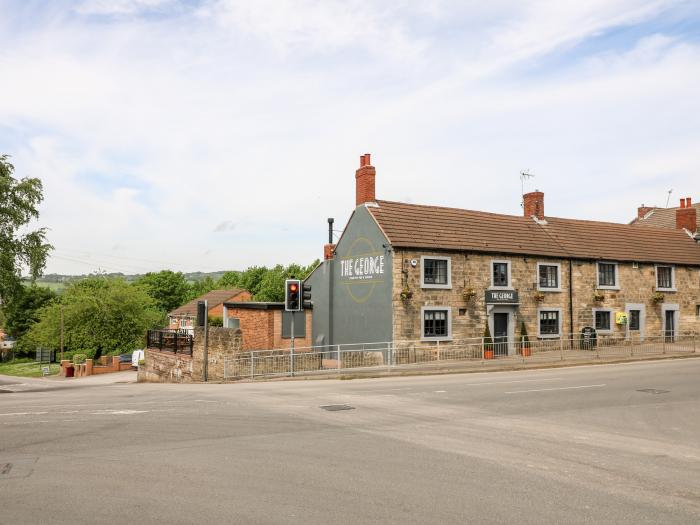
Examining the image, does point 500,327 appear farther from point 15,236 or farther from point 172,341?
point 15,236

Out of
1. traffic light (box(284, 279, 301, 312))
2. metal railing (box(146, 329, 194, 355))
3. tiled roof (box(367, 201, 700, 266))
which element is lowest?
metal railing (box(146, 329, 194, 355))

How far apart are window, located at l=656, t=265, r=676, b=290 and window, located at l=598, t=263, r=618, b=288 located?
11.7ft

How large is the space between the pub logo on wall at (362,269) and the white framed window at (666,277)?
18402mm

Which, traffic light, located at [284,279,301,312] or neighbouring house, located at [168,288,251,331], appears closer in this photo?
traffic light, located at [284,279,301,312]

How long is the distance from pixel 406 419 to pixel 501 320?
20007 mm

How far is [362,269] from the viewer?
31.3 m

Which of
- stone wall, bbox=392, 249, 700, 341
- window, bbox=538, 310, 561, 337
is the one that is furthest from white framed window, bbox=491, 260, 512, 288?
window, bbox=538, 310, 561, 337

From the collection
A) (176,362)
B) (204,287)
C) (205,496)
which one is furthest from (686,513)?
(204,287)

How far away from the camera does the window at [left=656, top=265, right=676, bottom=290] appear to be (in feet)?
120

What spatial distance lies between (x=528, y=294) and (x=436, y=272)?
5.77m

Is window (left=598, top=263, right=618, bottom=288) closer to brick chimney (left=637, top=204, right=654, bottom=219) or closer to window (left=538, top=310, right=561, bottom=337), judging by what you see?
window (left=538, top=310, right=561, bottom=337)

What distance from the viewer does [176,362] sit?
27344 mm

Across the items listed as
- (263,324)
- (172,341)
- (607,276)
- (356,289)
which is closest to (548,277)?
(607,276)

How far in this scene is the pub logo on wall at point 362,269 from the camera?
98.3 feet
